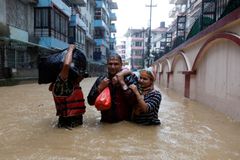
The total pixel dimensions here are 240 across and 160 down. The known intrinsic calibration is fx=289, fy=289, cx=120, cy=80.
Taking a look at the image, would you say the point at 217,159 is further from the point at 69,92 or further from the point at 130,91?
the point at 69,92

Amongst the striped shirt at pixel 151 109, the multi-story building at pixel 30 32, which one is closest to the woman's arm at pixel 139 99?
the striped shirt at pixel 151 109

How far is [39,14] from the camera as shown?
64.6ft

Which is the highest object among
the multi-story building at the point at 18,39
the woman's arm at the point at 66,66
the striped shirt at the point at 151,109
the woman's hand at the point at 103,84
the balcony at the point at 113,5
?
the balcony at the point at 113,5

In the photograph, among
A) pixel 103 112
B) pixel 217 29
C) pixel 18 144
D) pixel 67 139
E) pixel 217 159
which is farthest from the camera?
pixel 217 29

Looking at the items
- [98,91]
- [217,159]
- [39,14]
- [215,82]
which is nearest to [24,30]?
[39,14]

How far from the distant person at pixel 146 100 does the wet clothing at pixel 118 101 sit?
0.10 metres

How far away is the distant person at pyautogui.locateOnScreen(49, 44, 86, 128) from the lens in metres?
3.88

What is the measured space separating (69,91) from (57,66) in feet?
1.26

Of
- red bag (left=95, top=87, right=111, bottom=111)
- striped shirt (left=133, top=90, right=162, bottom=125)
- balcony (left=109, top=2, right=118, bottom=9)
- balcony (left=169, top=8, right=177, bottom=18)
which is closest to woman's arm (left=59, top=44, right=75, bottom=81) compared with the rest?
red bag (left=95, top=87, right=111, bottom=111)

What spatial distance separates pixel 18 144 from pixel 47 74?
1.12 meters

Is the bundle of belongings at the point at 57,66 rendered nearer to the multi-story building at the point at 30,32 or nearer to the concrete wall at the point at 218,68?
the concrete wall at the point at 218,68

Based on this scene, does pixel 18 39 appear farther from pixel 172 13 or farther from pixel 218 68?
pixel 172 13

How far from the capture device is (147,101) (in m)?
4.24

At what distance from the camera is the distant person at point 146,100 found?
13.5 feet
